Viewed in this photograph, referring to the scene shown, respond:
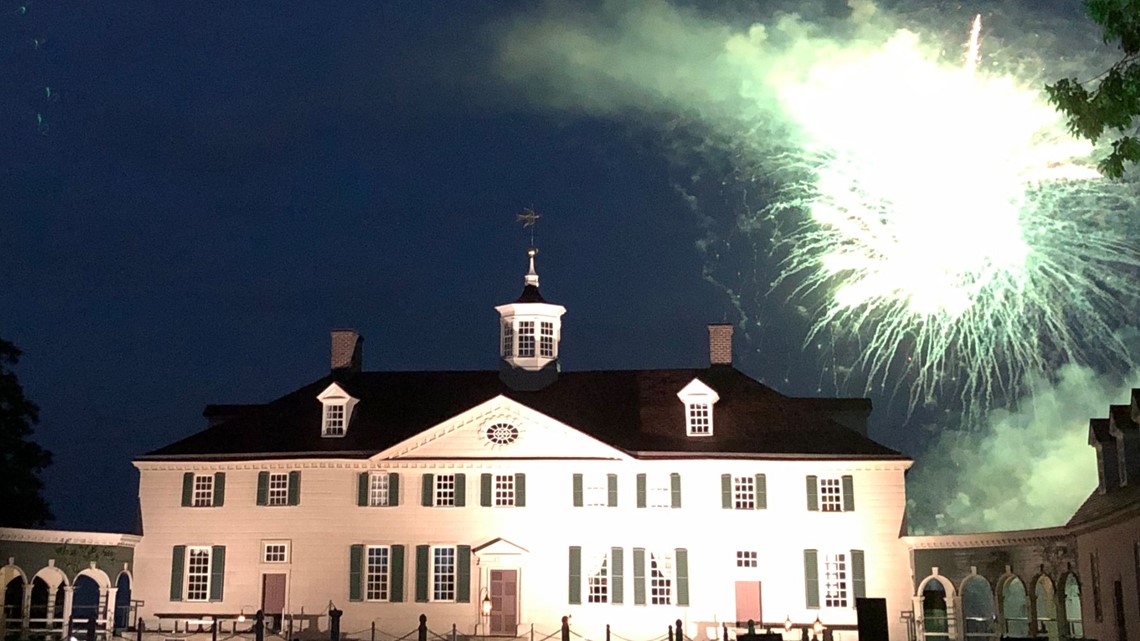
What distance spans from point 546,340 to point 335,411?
7.21 metres

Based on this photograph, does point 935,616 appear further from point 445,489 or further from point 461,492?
point 445,489

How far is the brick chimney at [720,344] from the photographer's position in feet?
128

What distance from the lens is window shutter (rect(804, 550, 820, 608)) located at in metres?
33.9

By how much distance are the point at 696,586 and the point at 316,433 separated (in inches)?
483

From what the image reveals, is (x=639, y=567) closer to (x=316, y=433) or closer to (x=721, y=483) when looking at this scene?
(x=721, y=483)

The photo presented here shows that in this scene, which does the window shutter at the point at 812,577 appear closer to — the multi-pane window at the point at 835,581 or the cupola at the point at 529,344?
the multi-pane window at the point at 835,581

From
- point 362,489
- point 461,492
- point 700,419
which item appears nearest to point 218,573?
point 362,489

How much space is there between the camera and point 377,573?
34875 millimetres

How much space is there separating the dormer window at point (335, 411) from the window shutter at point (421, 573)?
4.50 metres

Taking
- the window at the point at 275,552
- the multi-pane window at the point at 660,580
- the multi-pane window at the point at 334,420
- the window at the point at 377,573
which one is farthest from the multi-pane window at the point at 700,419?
the window at the point at 275,552

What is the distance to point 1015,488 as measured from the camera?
61.3 metres

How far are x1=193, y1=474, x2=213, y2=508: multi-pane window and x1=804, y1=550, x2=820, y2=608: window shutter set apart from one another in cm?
1746

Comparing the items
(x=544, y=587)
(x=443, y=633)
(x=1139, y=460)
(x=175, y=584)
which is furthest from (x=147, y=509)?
(x=1139, y=460)

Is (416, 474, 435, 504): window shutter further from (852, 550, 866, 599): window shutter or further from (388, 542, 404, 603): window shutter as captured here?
(852, 550, 866, 599): window shutter
